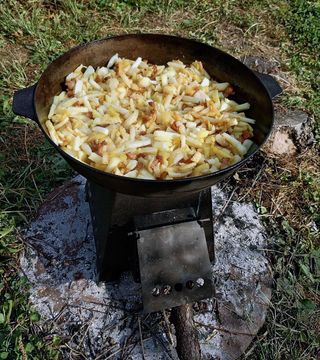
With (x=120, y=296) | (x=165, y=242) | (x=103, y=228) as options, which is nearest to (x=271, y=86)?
(x=165, y=242)

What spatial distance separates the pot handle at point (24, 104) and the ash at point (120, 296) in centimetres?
132

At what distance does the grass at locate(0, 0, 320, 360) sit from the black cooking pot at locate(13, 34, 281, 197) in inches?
52.4

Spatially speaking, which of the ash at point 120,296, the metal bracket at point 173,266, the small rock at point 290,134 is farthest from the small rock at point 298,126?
the metal bracket at point 173,266

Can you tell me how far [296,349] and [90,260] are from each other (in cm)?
154

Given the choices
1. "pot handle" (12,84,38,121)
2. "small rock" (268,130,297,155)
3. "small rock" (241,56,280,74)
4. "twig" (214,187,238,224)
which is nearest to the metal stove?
"pot handle" (12,84,38,121)

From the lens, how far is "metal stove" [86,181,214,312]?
2570 mm

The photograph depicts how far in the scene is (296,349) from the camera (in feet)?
9.84

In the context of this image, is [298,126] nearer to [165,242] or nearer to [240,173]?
[240,173]

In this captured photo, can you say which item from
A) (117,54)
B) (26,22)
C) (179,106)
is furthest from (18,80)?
(179,106)

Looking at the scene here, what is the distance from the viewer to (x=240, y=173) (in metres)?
4.01

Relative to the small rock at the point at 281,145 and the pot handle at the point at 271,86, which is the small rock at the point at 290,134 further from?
A: the pot handle at the point at 271,86

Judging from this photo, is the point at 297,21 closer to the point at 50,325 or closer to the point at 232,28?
the point at 232,28

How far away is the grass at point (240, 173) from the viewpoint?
3.03 metres

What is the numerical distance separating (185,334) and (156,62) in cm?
168
